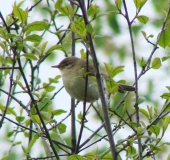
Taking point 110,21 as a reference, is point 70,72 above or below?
below

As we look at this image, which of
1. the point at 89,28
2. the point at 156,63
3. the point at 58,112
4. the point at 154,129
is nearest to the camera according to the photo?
the point at 89,28

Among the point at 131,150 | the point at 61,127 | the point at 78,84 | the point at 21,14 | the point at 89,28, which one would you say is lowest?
the point at 131,150

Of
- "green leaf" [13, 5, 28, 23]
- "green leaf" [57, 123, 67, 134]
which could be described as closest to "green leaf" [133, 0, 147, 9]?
"green leaf" [13, 5, 28, 23]

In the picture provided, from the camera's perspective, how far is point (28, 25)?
3104 millimetres

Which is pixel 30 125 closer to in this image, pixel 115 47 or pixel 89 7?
pixel 89 7

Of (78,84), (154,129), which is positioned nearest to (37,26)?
(154,129)

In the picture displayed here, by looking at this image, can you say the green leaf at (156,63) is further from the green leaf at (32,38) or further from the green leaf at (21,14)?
the green leaf at (21,14)

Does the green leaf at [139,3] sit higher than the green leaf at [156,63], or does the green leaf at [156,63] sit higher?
the green leaf at [139,3]

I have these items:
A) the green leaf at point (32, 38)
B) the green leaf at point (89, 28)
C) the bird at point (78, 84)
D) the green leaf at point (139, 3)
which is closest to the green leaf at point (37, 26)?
the green leaf at point (32, 38)

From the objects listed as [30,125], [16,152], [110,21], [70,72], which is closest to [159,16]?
[110,21]

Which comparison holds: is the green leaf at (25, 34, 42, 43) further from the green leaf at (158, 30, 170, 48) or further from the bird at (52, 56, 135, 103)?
the bird at (52, 56, 135, 103)

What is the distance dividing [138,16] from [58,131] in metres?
1.12

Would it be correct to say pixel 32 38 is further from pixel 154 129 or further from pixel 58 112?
pixel 154 129

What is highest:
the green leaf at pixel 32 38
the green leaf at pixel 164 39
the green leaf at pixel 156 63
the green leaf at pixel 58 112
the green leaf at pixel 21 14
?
the green leaf at pixel 21 14
